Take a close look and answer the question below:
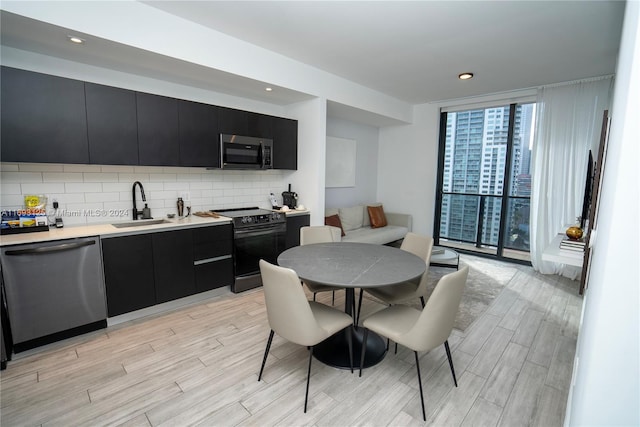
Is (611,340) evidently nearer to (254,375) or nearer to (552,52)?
(254,375)

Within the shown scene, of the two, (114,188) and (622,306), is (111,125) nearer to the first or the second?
(114,188)

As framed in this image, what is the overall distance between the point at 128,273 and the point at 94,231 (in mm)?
460

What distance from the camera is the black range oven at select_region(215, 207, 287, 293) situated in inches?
137

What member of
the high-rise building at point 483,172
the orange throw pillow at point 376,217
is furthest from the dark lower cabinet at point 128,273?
the high-rise building at point 483,172

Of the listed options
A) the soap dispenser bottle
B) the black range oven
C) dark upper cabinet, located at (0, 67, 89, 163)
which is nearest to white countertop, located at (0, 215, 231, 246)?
the soap dispenser bottle

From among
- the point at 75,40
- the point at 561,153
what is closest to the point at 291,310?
the point at 75,40

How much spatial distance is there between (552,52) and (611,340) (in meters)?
3.41

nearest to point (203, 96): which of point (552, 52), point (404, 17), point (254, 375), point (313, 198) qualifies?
point (313, 198)

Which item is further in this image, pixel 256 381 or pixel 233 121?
pixel 233 121

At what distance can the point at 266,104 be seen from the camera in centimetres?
421

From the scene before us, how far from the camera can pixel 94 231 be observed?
8.49 ft

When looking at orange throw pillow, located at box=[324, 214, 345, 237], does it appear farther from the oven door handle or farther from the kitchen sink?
the kitchen sink

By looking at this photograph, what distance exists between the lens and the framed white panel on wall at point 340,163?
17.2 feet

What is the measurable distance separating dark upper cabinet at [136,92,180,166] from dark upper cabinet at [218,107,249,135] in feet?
1.64
